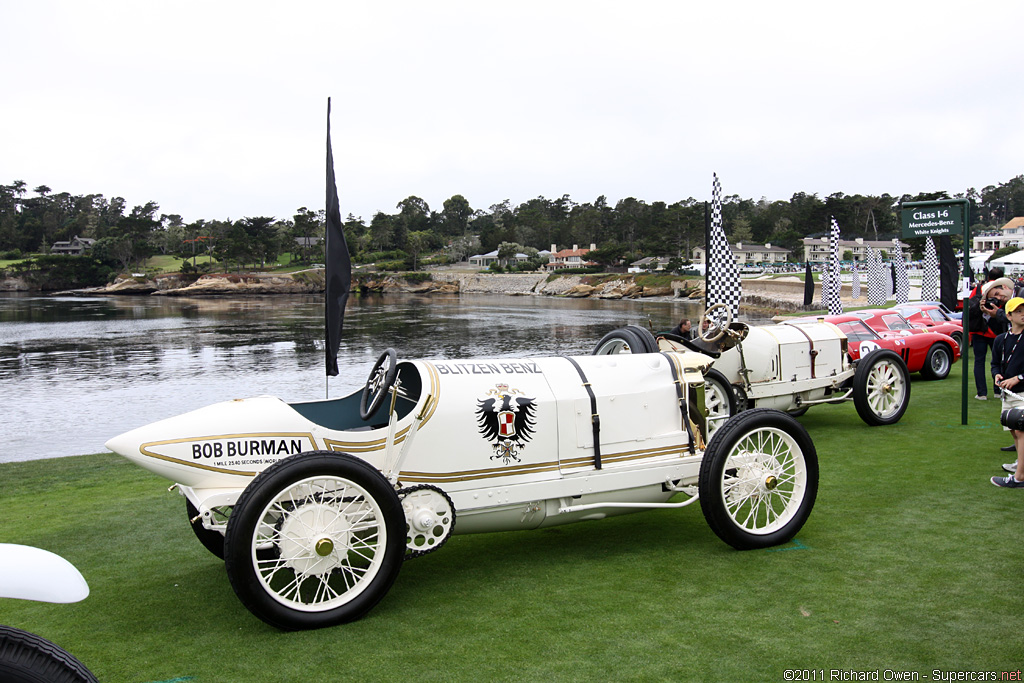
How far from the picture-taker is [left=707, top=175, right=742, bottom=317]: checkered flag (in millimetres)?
17991

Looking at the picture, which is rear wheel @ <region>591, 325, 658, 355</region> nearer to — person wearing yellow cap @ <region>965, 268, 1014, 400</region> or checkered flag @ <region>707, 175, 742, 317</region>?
person wearing yellow cap @ <region>965, 268, 1014, 400</region>

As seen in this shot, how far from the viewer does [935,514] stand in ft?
19.8

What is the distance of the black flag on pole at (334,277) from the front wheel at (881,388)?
6652 mm

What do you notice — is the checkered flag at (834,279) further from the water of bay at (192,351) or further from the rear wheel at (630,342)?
the rear wheel at (630,342)

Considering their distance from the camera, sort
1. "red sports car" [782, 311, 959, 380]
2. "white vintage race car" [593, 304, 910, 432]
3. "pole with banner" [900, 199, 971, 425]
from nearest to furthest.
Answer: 1. "white vintage race car" [593, 304, 910, 432]
2. "pole with banner" [900, 199, 971, 425]
3. "red sports car" [782, 311, 959, 380]

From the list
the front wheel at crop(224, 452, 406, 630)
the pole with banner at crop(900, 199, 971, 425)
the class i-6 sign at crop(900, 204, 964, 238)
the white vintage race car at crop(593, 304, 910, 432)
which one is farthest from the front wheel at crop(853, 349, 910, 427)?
the front wheel at crop(224, 452, 406, 630)

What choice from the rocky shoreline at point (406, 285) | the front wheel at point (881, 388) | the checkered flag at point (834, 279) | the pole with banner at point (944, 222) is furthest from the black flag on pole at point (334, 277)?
the rocky shoreline at point (406, 285)

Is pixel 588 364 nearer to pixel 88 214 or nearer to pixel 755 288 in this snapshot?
pixel 755 288

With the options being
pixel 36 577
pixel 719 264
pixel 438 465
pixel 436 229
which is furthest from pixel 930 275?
pixel 436 229

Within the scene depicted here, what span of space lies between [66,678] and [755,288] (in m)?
76.4

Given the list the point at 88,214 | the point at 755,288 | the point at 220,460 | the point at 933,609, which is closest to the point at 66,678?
the point at 220,460

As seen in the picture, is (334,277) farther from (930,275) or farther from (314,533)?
(930,275)

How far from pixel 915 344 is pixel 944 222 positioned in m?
4.86

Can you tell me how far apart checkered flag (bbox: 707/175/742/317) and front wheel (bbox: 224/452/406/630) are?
14814mm
